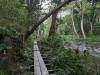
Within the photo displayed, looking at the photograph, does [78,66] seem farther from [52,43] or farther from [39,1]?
[39,1]

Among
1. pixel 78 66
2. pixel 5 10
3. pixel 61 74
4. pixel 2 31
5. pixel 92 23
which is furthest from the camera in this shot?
pixel 92 23

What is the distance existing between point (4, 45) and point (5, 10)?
5.34 ft

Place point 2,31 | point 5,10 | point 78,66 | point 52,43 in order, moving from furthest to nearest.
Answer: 1. point 52,43
2. point 5,10
3. point 2,31
4. point 78,66

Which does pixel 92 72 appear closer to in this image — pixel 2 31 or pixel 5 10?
pixel 2 31

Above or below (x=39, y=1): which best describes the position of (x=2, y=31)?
below

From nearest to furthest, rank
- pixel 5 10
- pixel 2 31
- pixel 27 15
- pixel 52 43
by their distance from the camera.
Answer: pixel 2 31, pixel 5 10, pixel 27 15, pixel 52 43

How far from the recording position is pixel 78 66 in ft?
20.4

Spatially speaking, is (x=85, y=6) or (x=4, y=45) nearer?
(x=4, y=45)

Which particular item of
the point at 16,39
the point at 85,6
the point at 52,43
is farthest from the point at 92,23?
the point at 16,39

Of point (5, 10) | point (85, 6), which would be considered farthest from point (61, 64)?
point (85, 6)

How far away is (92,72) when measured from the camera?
594 cm

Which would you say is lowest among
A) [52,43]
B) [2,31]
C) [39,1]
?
[52,43]

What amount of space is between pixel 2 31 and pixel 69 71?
124 inches

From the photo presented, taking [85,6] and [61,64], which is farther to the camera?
[85,6]
